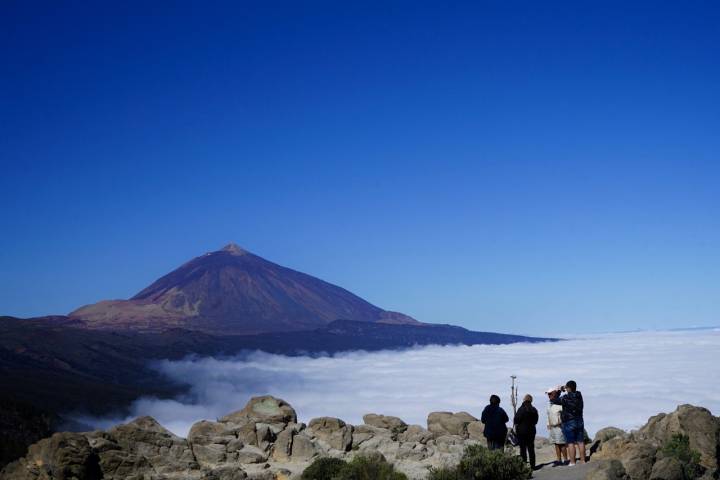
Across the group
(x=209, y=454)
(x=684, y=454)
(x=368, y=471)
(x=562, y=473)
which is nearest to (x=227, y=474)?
(x=209, y=454)

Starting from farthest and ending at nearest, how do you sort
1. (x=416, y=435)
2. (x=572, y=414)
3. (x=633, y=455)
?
(x=416, y=435), (x=572, y=414), (x=633, y=455)

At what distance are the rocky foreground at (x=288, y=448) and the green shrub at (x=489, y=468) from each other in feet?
2.53

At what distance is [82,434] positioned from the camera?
21656 millimetres

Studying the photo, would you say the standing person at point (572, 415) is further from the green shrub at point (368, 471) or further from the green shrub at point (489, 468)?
the green shrub at point (368, 471)

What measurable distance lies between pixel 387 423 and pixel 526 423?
1097 cm

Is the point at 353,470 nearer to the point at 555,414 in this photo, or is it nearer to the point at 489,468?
the point at 489,468

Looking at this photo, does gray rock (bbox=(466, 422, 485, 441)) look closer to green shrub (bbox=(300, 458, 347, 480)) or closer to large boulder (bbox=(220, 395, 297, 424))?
large boulder (bbox=(220, 395, 297, 424))

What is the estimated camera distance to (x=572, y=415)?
55.3 feet

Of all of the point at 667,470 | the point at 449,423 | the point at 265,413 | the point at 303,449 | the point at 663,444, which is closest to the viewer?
the point at 667,470

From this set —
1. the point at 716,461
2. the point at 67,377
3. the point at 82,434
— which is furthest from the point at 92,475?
the point at 67,377

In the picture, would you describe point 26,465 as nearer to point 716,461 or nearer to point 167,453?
point 167,453

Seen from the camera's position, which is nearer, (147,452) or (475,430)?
(147,452)

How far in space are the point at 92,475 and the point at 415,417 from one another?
99.7m

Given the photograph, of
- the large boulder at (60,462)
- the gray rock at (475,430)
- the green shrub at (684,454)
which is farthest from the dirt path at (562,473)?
the large boulder at (60,462)
